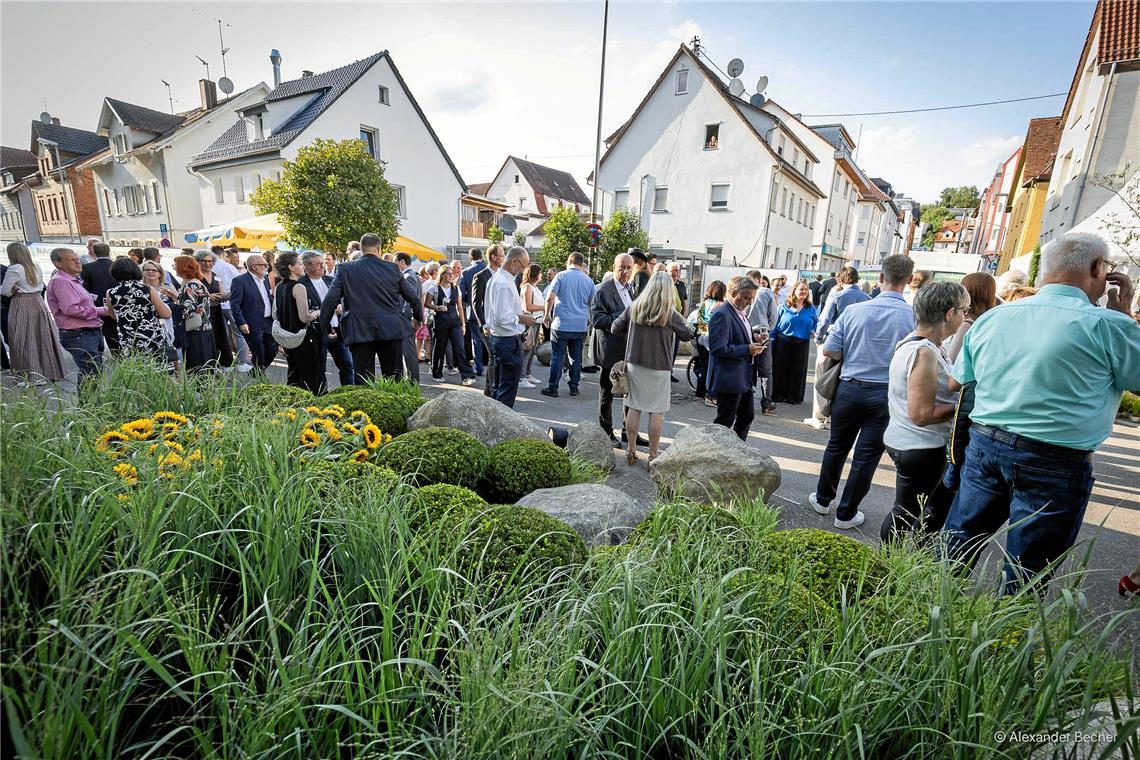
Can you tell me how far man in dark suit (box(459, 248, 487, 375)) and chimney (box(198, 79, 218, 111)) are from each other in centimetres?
3254

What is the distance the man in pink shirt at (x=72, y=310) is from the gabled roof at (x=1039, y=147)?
31.2 metres

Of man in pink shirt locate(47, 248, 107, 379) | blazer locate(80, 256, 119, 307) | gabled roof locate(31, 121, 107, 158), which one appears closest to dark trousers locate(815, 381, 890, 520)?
man in pink shirt locate(47, 248, 107, 379)

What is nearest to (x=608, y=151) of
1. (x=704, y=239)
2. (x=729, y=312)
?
(x=704, y=239)

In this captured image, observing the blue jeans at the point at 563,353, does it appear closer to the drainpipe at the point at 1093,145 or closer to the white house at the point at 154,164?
the drainpipe at the point at 1093,145

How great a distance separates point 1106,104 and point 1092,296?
17.1 metres

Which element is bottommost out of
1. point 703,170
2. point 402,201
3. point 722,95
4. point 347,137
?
point 402,201

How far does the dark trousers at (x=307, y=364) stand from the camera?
5.96 meters

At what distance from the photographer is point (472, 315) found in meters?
8.79

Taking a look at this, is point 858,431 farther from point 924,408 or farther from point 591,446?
point 591,446

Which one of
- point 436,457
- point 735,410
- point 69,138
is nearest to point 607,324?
point 735,410

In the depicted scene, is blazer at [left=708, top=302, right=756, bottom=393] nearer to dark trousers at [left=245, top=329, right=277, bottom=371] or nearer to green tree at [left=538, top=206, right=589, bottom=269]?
dark trousers at [left=245, top=329, right=277, bottom=371]

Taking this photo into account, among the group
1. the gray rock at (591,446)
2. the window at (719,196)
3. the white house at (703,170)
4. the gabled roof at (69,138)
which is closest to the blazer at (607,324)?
the gray rock at (591,446)

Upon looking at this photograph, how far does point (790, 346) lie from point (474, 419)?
5647 mm

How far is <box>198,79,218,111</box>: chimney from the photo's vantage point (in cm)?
3038
